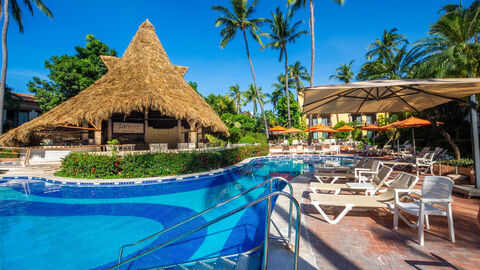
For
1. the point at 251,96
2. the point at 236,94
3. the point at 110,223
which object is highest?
the point at 236,94

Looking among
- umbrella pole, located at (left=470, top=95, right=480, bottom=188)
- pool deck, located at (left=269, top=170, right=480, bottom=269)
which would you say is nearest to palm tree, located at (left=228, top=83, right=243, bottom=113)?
umbrella pole, located at (left=470, top=95, right=480, bottom=188)

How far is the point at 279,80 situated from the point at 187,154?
1091 inches

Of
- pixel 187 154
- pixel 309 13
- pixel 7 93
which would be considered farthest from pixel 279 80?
pixel 7 93

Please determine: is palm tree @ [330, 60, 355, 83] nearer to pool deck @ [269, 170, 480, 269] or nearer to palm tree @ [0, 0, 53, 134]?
pool deck @ [269, 170, 480, 269]

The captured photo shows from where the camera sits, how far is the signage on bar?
608 inches

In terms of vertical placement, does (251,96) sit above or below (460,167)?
above

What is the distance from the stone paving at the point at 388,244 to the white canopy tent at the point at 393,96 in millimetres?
2151

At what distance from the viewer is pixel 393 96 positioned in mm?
5438

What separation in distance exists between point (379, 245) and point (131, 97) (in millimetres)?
12234

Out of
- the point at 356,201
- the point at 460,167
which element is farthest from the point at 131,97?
the point at 460,167

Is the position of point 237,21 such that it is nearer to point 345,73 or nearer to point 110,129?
point 110,129

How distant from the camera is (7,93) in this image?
64.8 ft

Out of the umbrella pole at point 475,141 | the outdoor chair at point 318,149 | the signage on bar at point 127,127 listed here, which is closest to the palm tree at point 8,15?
the signage on bar at point 127,127

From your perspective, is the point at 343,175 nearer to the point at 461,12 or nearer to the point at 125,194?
the point at 125,194
